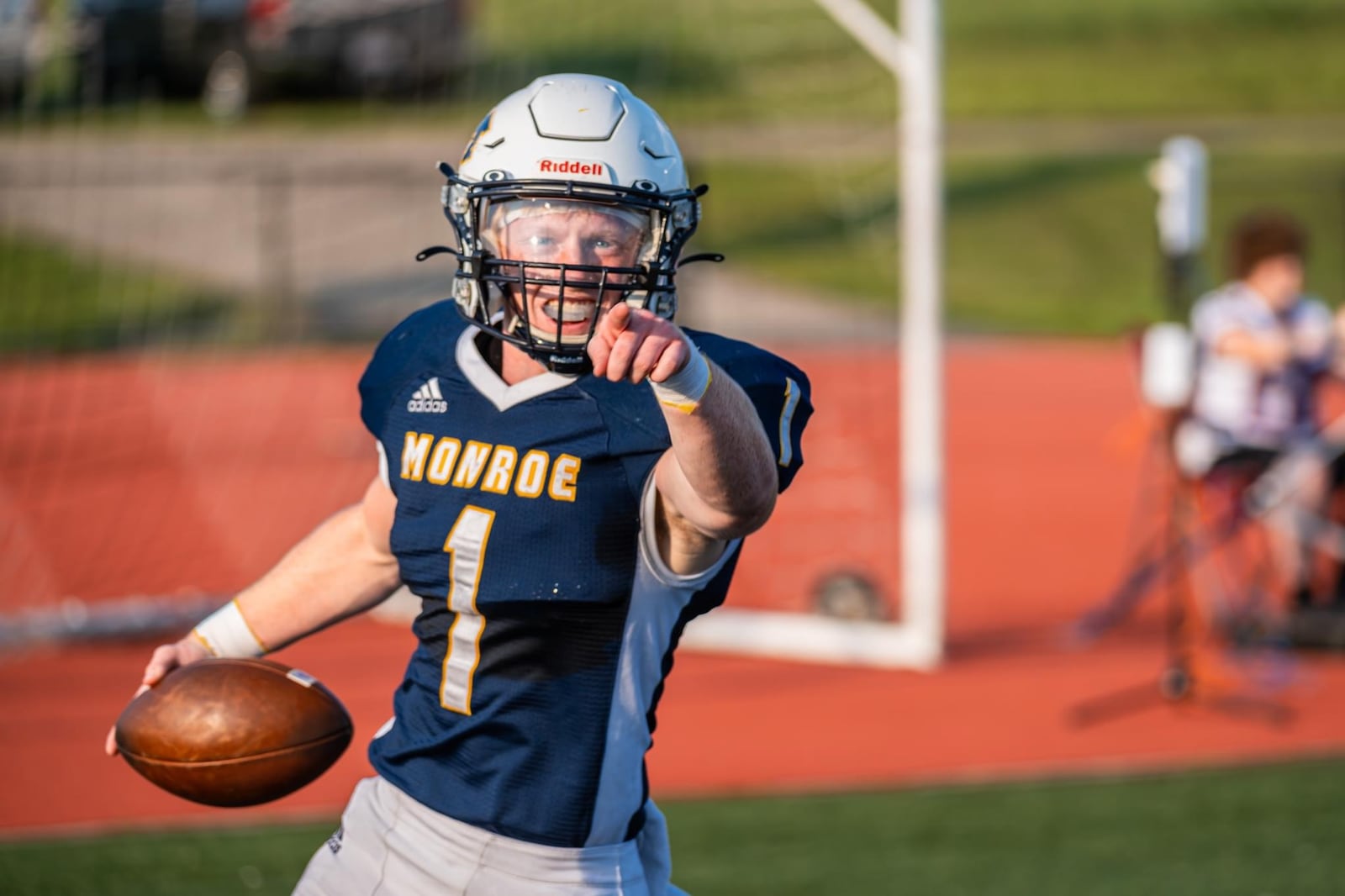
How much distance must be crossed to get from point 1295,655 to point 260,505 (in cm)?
612

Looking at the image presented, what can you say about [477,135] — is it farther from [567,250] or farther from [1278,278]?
[1278,278]

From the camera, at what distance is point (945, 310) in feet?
64.0

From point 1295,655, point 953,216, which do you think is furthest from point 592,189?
point 953,216

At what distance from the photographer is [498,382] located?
272 centimetres

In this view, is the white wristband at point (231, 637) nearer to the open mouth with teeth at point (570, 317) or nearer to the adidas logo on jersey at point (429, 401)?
the adidas logo on jersey at point (429, 401)

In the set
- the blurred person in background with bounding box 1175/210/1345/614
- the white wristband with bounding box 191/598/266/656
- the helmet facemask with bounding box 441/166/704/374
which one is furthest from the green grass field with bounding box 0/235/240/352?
the helmet facemask with bounding box 441/166/704/374

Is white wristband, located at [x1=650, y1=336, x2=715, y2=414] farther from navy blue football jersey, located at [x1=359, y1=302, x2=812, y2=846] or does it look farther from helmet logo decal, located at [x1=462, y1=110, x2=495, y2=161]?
helmet logo decal, located at [x1=462, y1=110, x2=495, y2=161]

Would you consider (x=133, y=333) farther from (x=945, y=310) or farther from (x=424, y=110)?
(x=945, y=310)

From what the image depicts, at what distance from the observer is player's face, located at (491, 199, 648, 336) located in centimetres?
240

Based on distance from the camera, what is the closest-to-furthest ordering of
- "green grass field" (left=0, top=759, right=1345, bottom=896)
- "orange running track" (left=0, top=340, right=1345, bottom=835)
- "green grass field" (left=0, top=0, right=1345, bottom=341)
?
1. "green grass field" (left=0, top=759, right=1345, bottom=896)
2. "orange running track" (left=0, top=340, right=1345, bottom=835)
3. "green grass field" (left=0, top=0, right=1345, bottom=341)

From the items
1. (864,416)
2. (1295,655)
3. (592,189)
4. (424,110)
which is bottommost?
(1295,655)

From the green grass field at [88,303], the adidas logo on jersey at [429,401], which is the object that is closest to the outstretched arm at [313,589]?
the adidas logo on jersey at [429,401]

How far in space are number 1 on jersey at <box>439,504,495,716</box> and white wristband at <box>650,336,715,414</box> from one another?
20.5 inches

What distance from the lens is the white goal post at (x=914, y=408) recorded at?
23.7ft
